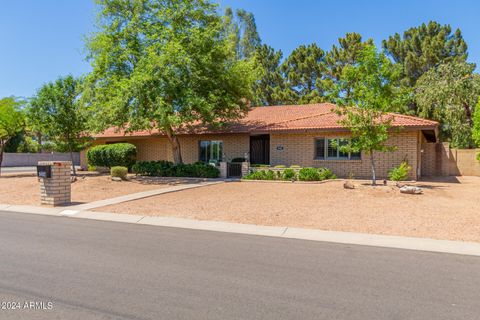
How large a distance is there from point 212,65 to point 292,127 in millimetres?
5780

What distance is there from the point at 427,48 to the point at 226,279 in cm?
3444

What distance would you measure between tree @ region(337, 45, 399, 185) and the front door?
27.8ft

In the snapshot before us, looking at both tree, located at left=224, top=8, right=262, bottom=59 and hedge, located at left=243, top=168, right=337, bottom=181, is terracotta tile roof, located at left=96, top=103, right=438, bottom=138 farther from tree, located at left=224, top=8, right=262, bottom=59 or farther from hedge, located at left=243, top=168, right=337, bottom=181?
tree, located at left=224, top=8, right=262, bottom=59

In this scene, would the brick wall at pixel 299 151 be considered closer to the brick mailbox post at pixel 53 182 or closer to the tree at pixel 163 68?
the tree at pixel 163 68

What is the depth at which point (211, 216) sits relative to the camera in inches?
430

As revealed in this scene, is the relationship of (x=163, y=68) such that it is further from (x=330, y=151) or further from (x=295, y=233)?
(x=295, y=233)

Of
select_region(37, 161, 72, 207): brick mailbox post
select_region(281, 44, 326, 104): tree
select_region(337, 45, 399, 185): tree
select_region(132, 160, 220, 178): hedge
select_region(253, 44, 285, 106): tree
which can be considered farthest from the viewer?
select_region(253, 44, 285, 106): tree

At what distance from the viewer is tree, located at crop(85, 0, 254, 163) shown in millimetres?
19516

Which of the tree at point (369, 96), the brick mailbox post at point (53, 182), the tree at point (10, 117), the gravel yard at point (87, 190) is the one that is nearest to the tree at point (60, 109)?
the tree at point (10, 117)

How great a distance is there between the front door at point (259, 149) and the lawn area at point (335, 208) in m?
7.81

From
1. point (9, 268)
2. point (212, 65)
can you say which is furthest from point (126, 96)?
point (9, 268)

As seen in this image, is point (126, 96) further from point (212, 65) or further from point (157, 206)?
point (157, 206)

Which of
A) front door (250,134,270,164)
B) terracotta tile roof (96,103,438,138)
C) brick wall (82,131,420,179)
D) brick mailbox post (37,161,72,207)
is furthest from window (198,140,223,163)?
brick mailbox post (37,161,72,207)

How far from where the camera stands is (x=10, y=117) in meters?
26.9
